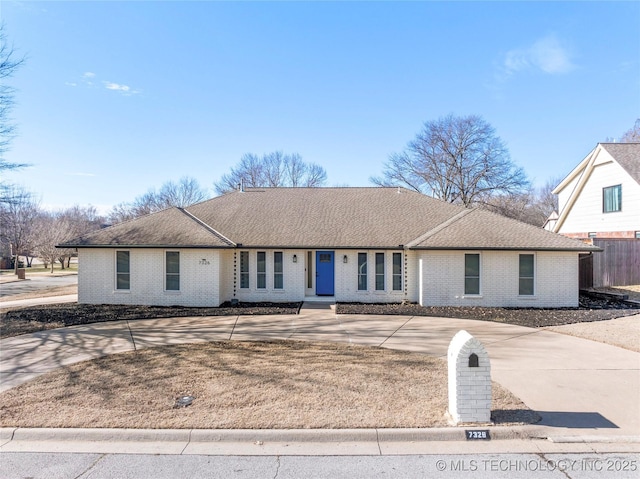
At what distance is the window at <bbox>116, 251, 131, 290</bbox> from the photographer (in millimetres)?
14977

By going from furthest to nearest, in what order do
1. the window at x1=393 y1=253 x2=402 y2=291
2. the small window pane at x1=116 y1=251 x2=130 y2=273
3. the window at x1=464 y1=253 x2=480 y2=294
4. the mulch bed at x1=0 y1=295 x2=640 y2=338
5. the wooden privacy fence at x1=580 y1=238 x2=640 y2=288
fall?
the wooden privacy fence at x1=580 y1=238 x2=640 y2=288 → the window at x1=393 y1=253 x2=402 y2=291 → the small window pane at x1=116 y1=251 x2=130 y2=273 → the window at x1=464 y1=253 x2=480 y2=294 → the mulch bed at x1=0 y1=295 x2=640 y2=338

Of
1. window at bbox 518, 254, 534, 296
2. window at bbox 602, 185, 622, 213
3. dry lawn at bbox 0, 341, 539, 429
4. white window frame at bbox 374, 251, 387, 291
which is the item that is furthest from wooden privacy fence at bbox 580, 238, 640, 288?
dry lawn at bbox 0, 341, 539, 429

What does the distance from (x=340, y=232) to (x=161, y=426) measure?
39.0 feet

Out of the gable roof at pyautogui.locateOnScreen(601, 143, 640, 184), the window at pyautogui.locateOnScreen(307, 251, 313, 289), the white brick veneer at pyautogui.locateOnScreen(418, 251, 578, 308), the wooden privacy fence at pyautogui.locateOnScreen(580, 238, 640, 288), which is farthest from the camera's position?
the gable roof at pyautogui.locateOnScreen(601, 143, 640, 184)

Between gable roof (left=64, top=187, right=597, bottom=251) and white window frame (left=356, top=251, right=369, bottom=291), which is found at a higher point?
gable roof (left=64, top=187, right=597, bottom=251)

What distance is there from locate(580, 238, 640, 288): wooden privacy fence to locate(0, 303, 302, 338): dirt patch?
46.1 ft

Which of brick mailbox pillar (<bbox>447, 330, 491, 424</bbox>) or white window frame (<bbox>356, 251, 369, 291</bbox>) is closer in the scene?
brick mailbox pillar (<bbox>447, 330, 491, 424</bbox>)

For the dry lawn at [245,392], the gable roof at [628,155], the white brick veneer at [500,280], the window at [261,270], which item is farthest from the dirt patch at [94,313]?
the gable roof at [628,155]

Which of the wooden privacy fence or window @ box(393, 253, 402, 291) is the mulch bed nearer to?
window @ box(393, 253, 402, 291)

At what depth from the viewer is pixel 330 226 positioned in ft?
54.7

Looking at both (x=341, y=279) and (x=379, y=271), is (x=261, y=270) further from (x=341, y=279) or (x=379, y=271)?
(x=379, y=271)

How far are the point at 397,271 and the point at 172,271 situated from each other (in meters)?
8.93

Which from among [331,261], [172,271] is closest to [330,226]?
[331,261]

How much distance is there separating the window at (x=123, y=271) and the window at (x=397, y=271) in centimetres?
1051
